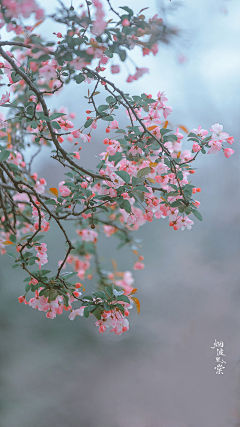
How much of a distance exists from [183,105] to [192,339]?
109cm

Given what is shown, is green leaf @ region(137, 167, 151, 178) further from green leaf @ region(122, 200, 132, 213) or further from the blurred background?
the blurred background

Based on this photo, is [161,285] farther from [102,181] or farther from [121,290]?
[102,181]

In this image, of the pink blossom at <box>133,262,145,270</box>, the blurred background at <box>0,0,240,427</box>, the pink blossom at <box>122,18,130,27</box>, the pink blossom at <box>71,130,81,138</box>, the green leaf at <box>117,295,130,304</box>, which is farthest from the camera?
the pink blossom at <box>133,262,145,270</box>

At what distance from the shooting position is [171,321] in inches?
48.6

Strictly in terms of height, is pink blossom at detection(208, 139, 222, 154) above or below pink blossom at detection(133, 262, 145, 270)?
above

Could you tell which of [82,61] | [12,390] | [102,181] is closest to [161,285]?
[102,181]

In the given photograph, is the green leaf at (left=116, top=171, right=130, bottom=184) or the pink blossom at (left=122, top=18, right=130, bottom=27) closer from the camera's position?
the pink blossom at (left=122, top=18, right=130, bottom=27)

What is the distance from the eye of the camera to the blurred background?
3.77ft

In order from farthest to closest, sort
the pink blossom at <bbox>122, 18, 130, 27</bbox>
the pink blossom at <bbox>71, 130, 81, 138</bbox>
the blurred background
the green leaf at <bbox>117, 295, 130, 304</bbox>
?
the blurred background
the pink blossom at <bbox>71, 130, 81, 138</bbox>
the green leaf at <bbox>117, 295, 130, 304</bbox>
the pink blossom at <bbox>122, 18, 130, 27</bbox>

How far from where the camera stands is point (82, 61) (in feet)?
2.15

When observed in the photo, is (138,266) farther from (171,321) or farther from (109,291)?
(109,291)

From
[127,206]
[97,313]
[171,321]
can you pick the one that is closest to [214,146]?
[127,206]

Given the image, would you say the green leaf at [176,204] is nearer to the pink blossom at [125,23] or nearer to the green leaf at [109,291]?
the green leaf at [109,291]

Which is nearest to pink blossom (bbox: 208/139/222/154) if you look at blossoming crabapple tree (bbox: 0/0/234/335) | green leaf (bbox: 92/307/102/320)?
blossoming crabapple tree (bbox: 0/0/234/335)
